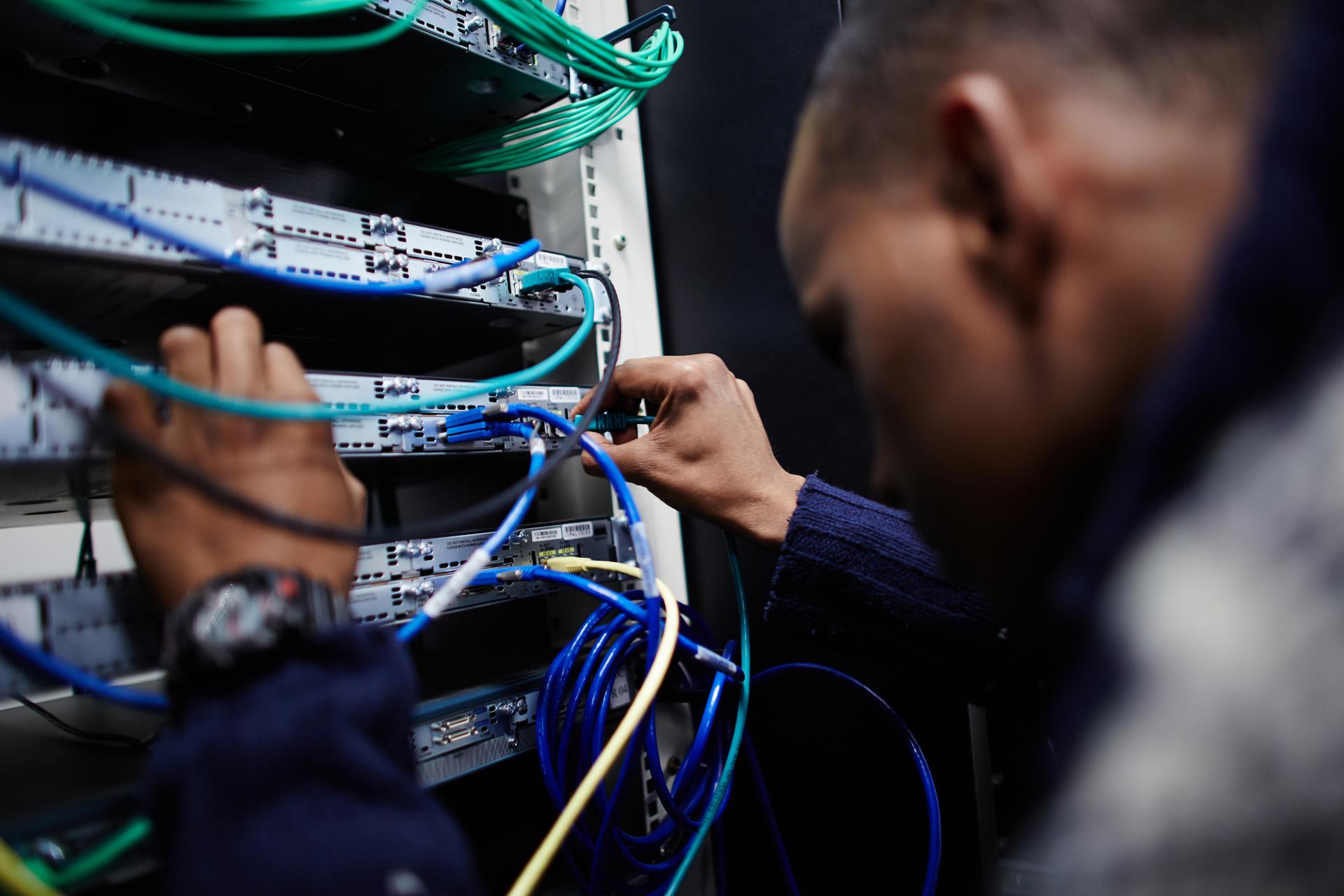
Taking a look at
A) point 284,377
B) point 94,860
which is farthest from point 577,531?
point 94,860

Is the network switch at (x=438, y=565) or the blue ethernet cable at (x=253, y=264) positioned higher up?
the blue ethernet cable at (x=253, y=264)

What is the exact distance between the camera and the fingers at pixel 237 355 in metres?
0.53

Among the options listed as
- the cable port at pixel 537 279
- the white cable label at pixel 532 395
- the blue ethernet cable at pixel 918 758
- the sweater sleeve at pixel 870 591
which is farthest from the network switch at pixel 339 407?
the blue ethernet cable at pixel 918 758

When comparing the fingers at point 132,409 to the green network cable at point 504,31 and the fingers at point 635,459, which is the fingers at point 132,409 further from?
the fingers at point 635,459

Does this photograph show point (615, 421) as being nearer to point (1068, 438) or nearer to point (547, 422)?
point (547, 422)

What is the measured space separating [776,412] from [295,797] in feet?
2.48

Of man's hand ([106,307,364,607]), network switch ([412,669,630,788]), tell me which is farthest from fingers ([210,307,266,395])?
network switch ([412,669,630,788])

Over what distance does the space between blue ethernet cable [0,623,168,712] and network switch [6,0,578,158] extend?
20.9 inches

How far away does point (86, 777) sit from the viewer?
0.59 m

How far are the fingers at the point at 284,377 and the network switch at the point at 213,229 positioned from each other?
9cm

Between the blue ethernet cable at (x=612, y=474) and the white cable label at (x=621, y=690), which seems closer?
the blue ethernet cable at (x=612, y=474)

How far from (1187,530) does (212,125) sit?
95cm

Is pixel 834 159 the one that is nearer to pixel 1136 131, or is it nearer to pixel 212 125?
pixel 1136 131

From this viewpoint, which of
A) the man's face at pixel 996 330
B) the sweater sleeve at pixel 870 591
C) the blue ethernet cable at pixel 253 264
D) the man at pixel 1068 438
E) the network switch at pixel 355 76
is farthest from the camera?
the sweater sleeve at pixel 870 591
